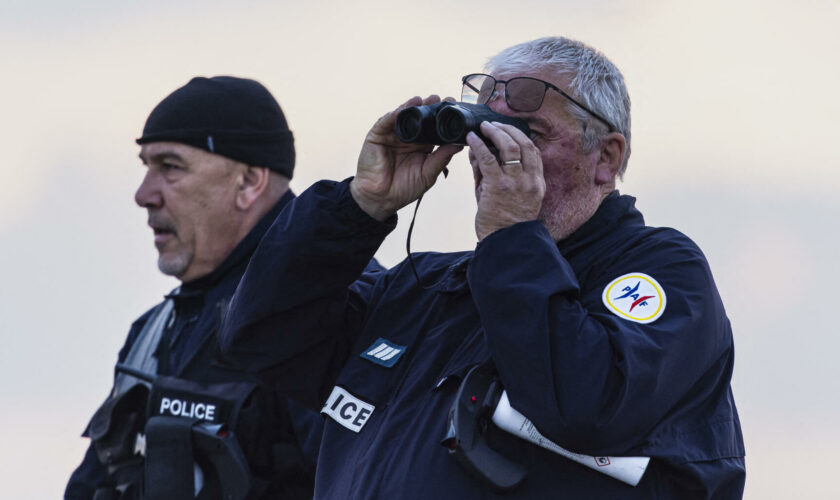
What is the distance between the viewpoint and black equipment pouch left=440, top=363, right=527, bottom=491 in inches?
78.3

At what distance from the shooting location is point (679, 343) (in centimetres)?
198

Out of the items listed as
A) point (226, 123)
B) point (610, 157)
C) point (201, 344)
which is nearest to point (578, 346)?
point (610, 157)

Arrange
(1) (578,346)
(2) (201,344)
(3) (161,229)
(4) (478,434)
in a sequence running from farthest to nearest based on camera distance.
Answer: (3) (161,229) < (2) (201,344) < (4) (478,434) < (1) (578,346)

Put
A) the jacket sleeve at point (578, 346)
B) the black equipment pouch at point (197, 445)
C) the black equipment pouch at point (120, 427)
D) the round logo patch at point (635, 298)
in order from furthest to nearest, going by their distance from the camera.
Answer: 1. the black equipment pouch at point (120, 427)
2. the black equipment pouch at point (197, 445)
3. the round logo patch at point (635, 298)
4. the jacket sleeve at point (578, 346)

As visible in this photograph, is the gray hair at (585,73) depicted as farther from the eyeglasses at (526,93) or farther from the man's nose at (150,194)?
the man's nose at (150,194)

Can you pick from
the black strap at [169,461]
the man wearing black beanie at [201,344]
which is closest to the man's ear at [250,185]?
the man wearing black beanie at [201,344]

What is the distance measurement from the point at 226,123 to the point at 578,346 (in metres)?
1.78

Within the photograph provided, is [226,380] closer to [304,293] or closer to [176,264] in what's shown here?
[176,264]

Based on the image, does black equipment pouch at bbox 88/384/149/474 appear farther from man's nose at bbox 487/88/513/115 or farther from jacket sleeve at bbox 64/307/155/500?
man's nose at bbox 487/88/513/115

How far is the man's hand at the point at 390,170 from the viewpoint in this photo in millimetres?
2385

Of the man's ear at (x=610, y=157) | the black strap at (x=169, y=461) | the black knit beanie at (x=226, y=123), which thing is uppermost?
the black knit beanie at (x=226, y=123)

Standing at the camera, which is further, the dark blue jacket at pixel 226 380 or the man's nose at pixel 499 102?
the dark blue jacket at pixel 226 380

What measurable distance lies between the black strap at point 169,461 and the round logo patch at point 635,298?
1285 millimetres

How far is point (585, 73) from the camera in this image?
7.78 ft
